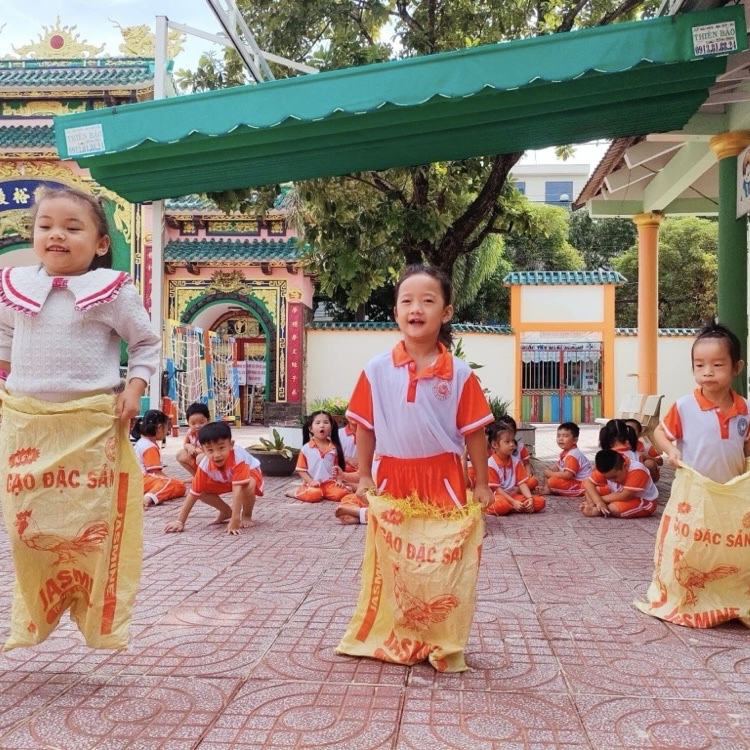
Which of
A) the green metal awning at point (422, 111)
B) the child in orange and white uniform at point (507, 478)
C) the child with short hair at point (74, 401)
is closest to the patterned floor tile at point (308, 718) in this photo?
the child with short hair at point (74, 401)

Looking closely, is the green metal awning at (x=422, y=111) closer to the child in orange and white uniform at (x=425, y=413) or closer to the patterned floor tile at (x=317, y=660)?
the child in orange and white uniform at (x=425, y=413)

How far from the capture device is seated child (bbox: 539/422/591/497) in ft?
23.8

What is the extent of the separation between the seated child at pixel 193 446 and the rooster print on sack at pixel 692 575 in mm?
3719

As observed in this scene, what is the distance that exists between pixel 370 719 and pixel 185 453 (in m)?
4.57

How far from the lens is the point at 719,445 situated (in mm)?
3258

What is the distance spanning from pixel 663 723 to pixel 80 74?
15567mm

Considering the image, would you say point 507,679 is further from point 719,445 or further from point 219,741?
point 719,445

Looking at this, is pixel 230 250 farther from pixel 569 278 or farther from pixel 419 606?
pixel 419 606

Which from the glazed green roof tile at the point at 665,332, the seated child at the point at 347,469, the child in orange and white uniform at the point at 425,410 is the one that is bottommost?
the seated child at the point at 347,469

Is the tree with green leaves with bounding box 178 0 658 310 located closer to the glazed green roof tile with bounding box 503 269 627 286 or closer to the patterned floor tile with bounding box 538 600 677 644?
the patterned floor tile with bounding box 538 600 677 644

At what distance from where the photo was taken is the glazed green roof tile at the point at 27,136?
14.7 meters

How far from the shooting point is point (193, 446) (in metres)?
6.64

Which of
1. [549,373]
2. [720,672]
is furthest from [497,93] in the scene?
[549,373]

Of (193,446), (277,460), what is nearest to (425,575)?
(193,446)
